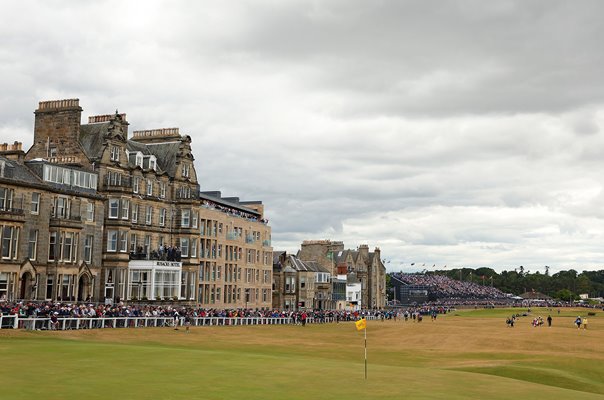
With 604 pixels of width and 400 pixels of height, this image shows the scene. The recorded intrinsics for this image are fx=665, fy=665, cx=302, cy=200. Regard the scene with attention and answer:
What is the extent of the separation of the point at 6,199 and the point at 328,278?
8048 centimetres

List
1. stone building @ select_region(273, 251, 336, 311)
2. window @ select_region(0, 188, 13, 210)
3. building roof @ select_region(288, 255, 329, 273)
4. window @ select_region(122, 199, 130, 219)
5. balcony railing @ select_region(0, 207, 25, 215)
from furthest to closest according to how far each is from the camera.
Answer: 1. building roof @ select_region(288, 255, 329, 273)
2. stone building @ select_region(273, 251, 336, 311)
3. window @ select_region(122, 199, 130, 219)
4. window @ select_region(0, 188, 13, 210)
5. balcony railing @ select_region(0, 207, 25, 215)

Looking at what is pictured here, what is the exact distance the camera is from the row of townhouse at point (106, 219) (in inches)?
2382

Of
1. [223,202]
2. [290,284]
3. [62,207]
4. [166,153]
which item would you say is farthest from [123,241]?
[290,284]

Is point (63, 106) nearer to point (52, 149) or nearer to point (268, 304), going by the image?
point (52, 149)

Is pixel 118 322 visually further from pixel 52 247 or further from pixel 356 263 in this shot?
pixel 356 263

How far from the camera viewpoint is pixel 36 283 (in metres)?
61.4

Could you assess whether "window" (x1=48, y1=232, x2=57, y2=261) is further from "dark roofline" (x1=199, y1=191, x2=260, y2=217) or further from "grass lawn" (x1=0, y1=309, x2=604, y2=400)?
"dark roofline" (x1=199, y1=191, x2=260, y2=217)

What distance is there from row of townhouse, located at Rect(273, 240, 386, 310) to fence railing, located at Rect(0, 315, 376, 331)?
38348mm

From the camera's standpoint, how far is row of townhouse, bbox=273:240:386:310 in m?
120

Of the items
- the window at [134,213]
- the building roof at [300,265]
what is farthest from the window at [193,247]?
the building roof at [300,265]

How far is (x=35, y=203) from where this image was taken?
61094mm

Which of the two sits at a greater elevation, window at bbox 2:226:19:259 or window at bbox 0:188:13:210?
window at bbox 0:188:13:210

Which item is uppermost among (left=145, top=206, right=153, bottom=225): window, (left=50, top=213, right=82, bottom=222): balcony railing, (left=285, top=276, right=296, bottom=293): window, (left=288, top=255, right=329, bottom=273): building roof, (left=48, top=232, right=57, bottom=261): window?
(left=145, top=206, right=153, bottom=225): window

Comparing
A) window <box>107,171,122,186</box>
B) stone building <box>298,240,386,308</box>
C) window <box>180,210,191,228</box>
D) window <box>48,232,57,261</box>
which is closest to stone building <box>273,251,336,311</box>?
stone building <box>298,240,386,308</box>
